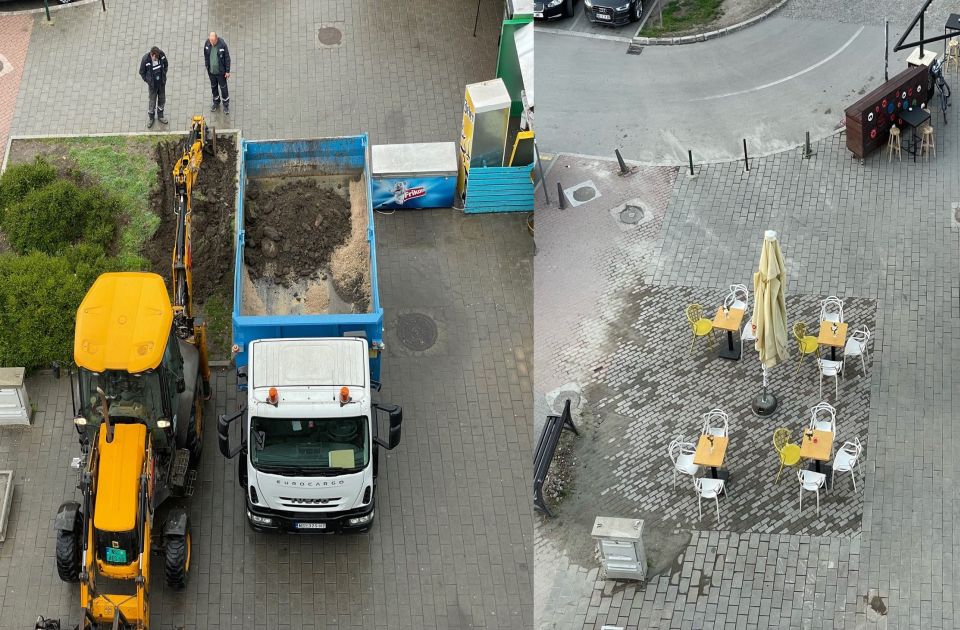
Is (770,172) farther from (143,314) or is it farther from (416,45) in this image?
(143,314)

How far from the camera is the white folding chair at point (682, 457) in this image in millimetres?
20656

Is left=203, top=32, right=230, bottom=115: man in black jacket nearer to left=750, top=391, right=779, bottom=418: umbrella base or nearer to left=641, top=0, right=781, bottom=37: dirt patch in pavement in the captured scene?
left=641, top=0, right=781, bottom=37: dirt patch in pavement

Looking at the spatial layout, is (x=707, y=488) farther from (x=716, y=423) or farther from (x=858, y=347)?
(x=858, y=347)

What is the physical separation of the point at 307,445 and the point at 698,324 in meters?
6.97

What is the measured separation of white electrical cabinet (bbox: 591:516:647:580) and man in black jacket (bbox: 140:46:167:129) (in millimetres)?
13119

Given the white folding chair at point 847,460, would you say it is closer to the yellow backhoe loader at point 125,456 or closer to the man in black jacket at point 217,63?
the yellow backhoe loader at point 125,456

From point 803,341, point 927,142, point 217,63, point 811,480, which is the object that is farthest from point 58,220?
point 927,142

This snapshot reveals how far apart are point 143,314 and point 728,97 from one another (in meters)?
14.0

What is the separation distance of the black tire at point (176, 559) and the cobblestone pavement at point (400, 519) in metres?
0.40

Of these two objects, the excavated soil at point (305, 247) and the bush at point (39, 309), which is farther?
the excavated soil at point (305, 247)

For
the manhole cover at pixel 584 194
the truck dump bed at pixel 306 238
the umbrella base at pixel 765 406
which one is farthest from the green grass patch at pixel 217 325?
the umbrella base at pixel 765 406

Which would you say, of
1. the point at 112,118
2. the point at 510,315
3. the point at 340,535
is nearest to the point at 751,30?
the point at 510,315

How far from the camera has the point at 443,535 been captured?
67.4 feet

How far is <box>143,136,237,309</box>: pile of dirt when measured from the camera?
24.3m
